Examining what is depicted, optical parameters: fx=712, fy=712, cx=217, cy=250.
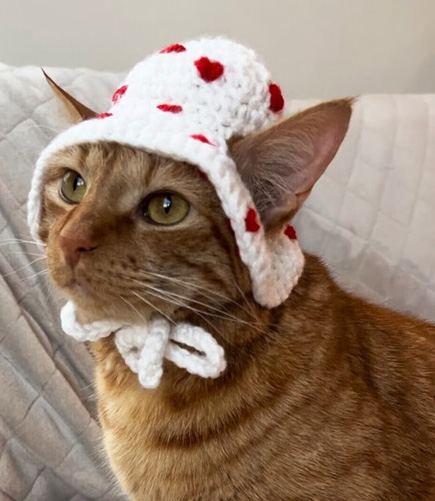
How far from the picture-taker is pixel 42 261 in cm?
139

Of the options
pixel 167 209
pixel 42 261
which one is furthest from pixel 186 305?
pixel 42 261

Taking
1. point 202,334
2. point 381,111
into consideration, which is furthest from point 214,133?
point 381,111

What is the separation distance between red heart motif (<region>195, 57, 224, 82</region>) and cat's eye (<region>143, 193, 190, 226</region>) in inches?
5.9

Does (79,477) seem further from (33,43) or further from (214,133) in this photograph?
(33,43)

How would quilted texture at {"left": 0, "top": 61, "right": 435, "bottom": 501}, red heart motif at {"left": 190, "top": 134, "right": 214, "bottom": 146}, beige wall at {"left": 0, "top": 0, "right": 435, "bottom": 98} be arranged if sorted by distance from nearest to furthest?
1. red heart motif at {"left": 190, "top": 134, "right": 214, "bottom": 146}
2. quilted texture at {"left": 0, "top": 61, "right": 435, "bottom": 501}
3. beige wall at {"left": 0, "top": 0, "right": 435, "bottom": 98}

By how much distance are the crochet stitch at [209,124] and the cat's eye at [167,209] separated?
58 millimetres

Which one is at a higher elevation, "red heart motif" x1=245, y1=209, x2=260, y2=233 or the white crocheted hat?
the white crocheted hat

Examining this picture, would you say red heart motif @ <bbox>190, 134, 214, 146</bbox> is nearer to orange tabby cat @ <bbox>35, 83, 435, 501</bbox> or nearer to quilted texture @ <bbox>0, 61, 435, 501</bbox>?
orange tabby cat @ <bbox>35, 83, 435, 501</bbox>

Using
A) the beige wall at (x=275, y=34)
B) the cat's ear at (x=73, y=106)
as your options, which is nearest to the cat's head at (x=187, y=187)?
the cat's ear at (x=73, y=106)

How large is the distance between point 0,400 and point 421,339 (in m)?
0.78

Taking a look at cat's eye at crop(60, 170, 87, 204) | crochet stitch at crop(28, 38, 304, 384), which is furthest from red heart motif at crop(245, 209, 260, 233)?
cat's eye at crop(60, 170, 87, 204)

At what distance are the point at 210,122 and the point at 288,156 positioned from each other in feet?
0.34

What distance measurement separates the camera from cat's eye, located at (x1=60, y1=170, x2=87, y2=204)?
95 centimetres

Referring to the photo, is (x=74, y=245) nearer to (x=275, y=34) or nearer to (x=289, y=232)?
(x=289, y=232)
